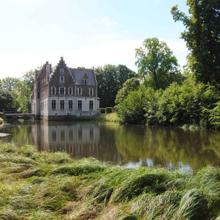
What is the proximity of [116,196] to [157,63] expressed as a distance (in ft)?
188

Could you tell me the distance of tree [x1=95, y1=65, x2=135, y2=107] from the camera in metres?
89.8

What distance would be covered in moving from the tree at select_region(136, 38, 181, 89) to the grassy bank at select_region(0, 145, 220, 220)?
180 feet

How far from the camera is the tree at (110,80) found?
294 feet

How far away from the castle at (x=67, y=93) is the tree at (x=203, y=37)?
48.2 meters

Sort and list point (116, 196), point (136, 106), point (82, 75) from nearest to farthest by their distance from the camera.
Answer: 1. point (116, 196)
2. point (136, 106)
3. point (82, 75)

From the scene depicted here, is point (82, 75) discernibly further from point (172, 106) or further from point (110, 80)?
point (172, 106)

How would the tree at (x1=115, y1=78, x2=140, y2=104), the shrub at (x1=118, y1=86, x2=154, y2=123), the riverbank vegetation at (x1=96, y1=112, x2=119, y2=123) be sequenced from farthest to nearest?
1. the tree at (x1=115, y1=78, x2=140, y2=104)
2. the riverbank vegetation at (x1=96, y1=112, x2=119, y2=123)
3. the shrub at (x1=118, y1=86, x2=154, y2=123)

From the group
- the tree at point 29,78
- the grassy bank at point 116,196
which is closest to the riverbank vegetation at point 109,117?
the tree at point 29,78

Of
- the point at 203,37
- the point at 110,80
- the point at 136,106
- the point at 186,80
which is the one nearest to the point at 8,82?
the point at 110,80

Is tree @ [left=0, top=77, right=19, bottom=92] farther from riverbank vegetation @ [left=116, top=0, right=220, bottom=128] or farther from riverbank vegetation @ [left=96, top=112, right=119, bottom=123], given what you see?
riverbank vegetation @ [left=116, top=0, right=220, bottom=128]

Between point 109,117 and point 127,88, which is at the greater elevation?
point 127,88

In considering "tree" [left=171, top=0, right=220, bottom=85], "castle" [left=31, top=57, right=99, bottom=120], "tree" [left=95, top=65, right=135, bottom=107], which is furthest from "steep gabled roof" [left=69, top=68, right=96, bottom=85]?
"tree" [left=171, top=0, right=220, bottom=85]

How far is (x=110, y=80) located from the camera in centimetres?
9288

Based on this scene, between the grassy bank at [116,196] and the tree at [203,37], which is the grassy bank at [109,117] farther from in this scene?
the grassy bank at [116,196]
